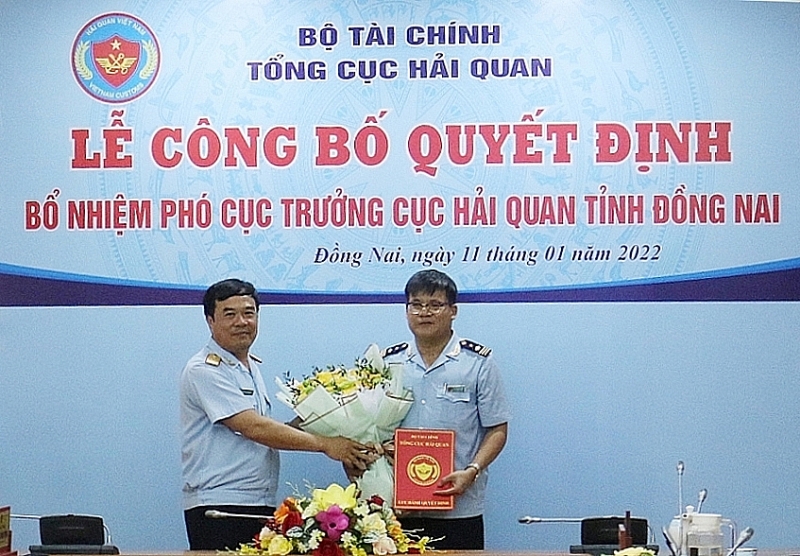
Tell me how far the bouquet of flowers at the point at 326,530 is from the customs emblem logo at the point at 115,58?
244 centimetres

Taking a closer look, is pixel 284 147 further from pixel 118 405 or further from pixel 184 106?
pixel 118 405

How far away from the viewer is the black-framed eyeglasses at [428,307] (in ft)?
19.9

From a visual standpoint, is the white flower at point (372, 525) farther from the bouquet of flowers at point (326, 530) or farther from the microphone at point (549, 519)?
→ the microphone at point (549, 519)

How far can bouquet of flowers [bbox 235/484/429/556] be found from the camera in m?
4.89

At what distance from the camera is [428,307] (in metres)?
6.05

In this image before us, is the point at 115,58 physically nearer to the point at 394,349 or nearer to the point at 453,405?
the point at 394,349

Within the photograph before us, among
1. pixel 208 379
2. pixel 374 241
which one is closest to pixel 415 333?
pixel 374 241

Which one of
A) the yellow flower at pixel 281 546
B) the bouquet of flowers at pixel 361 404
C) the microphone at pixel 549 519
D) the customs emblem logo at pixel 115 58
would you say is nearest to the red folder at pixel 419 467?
the bouquet of flowers at pixel 361 404

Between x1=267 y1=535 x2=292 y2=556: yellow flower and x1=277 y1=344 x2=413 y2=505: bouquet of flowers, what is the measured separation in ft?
2.87

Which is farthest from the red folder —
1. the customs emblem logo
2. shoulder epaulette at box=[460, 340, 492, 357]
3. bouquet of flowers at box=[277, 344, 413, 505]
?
the customs emblem logo

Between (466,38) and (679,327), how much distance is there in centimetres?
169

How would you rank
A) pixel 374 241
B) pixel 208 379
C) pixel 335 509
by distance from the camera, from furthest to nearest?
1. pixel 374 241
2. pixel 208 379
3. pixel 335 509

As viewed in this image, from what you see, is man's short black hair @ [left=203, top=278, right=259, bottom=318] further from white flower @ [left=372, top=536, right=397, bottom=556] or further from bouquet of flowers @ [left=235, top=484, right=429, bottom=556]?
white flower @ [left=372, top=536, right=397, bottom=556]

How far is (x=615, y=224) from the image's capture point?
6.34m
